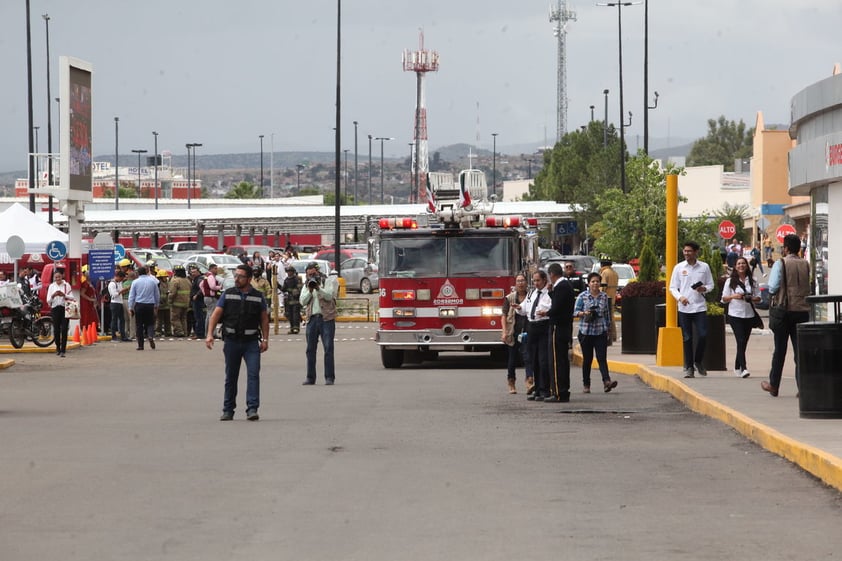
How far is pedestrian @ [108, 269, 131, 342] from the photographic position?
37.8m

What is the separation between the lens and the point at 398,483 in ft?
38.5

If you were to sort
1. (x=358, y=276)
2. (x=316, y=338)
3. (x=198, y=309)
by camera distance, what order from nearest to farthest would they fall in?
(x=316, y=338)
(x=198, y=309)
(x=358, y=276)

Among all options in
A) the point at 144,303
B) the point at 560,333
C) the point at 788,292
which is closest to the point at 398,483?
the point at 788,292

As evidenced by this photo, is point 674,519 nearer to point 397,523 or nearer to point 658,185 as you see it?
point 397,523

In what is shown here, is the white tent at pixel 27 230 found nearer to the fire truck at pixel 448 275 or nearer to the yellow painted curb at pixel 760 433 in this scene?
the fire truck at pixel 448 275

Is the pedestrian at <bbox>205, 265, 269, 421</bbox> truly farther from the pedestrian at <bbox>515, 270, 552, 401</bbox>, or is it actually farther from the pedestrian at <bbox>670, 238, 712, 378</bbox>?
the pedestrian at <bbox>670, 238, 712, 378</bbox>

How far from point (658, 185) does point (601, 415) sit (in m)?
34.0

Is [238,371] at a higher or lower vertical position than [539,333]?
lower

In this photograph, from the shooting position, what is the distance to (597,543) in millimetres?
8984

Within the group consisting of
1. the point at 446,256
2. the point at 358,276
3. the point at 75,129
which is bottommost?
the point at 358,276

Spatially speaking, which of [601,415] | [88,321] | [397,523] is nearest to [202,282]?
[88,321]

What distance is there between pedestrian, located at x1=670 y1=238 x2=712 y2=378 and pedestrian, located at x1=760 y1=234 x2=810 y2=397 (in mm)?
2740

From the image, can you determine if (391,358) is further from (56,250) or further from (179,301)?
(56,250)

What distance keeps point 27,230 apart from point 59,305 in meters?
10.9
